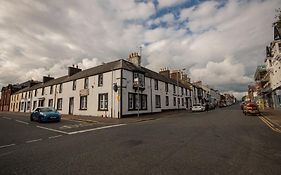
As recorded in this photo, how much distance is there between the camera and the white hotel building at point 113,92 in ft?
73.7

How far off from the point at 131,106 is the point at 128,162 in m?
18.9

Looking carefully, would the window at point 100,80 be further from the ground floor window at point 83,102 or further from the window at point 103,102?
the ground floor window at point 83,102

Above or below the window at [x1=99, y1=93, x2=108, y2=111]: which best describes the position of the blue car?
below

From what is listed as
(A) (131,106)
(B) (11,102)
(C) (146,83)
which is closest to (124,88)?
(A) (131,106)

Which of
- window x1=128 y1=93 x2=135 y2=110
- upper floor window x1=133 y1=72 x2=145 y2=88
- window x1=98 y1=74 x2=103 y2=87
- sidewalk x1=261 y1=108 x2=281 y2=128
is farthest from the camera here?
window x1=98 y1=74 x2=103 y2=87

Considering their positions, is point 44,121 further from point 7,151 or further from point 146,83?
point 146,83

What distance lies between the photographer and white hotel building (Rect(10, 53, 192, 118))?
22.5 metres

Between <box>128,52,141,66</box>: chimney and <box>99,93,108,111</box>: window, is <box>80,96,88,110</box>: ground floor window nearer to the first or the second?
<box>99,93,108,111</box>: window

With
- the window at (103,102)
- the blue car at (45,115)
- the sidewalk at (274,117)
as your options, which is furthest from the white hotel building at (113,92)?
the sidewalk at (274,117)

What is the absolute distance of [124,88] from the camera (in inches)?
891

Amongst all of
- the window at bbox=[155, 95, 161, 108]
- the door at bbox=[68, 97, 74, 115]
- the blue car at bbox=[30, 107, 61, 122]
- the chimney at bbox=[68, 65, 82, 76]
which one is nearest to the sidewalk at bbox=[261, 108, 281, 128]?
the window at bbox=[155, 95, 161, 108]

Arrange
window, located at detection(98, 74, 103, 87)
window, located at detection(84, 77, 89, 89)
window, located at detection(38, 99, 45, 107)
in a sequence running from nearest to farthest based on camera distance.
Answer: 1. window, located at detection(98, 74, 103, 87)
2. window, located at detection(84, 77, 89, 89)
3. window, located at detection(38, 99, 45, 107)

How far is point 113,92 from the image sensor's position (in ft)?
73.8

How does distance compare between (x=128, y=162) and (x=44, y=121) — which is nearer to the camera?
(x=128, y=162)
